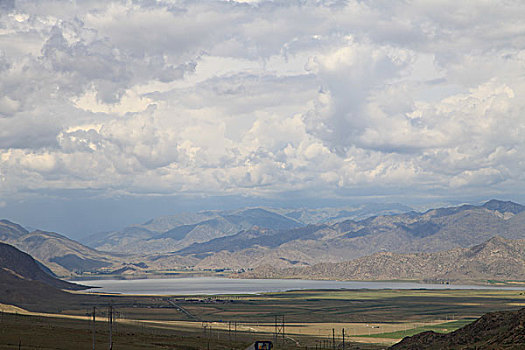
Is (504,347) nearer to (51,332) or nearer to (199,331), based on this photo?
(51,332)

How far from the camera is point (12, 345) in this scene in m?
115

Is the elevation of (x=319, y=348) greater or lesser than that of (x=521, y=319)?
lesser

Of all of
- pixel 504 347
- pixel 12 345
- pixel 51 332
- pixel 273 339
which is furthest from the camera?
pixel 273 339

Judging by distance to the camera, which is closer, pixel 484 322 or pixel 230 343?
pixel 484 322

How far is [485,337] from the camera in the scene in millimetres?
108312

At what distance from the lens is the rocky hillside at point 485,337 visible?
94.0 m

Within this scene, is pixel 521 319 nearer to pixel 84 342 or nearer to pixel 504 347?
pixel 504 347

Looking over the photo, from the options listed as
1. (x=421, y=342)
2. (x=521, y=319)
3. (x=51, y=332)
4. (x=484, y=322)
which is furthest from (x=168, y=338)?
(x=521, y=319)

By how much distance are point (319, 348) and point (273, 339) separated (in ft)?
82.9

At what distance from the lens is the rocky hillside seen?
3701 inches

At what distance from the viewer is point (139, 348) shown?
128000 mm

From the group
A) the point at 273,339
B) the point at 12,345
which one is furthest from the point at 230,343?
the point at 12,345

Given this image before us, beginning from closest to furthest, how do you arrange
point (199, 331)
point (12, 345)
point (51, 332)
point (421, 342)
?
1. point (12, 345)
2. point (421, 342)
3. point (51, 332)
4. point (199, 331)

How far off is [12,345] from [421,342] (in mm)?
72237
